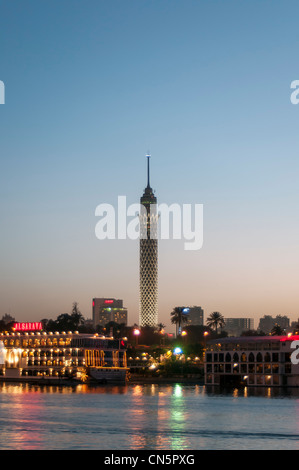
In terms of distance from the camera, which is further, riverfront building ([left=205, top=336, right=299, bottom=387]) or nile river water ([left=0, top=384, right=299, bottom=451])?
riverfront building ([left=205, top=336, right=299, bottom=387])

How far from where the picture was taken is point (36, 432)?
76.5 meters

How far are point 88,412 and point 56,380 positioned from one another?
93.6 m

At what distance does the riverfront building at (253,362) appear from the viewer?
154 m

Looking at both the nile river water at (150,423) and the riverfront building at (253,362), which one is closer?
the nile river water at (150,423)

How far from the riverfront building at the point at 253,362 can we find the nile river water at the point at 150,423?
85.2 feet

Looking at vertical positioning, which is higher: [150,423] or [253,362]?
[253,362]

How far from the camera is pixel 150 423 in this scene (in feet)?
285

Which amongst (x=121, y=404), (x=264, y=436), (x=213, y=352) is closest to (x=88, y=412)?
(x=121, y=404)

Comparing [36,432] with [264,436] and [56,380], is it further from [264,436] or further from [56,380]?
[56,380]

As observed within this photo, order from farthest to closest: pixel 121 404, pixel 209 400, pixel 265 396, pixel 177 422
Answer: pixel 265 396 → pixel 209 400 → pixel 121 404 → pixel 177 422

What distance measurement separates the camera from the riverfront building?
15450cm

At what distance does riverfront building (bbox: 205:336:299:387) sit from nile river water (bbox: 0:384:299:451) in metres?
26.0

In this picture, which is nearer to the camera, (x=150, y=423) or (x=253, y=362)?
(x=150, y=423)

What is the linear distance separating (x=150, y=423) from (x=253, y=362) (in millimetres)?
75599
